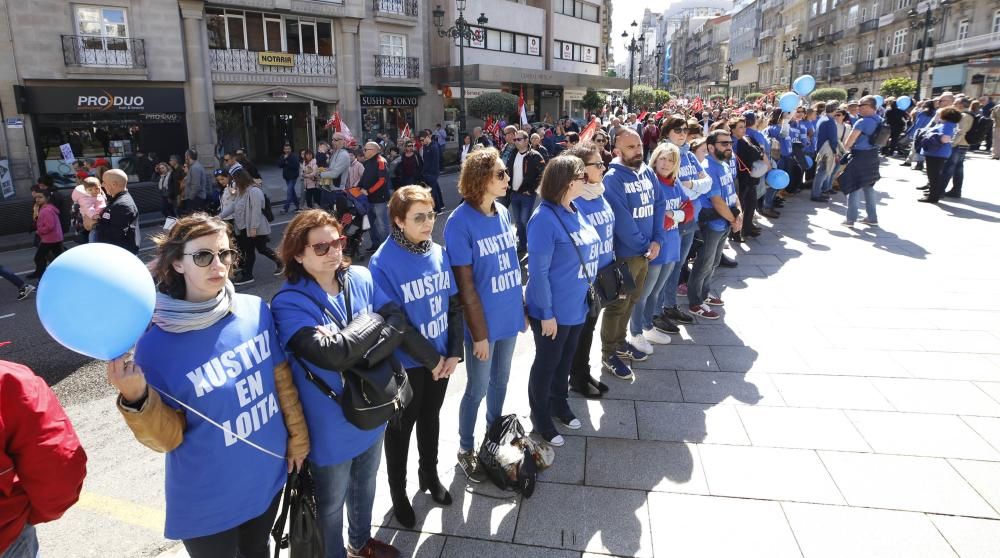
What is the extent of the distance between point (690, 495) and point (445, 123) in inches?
1140

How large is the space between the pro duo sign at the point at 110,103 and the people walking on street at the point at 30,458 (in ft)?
69.4

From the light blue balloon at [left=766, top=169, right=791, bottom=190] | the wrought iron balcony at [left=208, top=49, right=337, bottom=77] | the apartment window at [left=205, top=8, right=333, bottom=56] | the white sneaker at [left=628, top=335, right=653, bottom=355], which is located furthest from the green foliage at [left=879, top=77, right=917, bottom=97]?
the white sneaker at [left=628, top=335, right=653, bottom=355]

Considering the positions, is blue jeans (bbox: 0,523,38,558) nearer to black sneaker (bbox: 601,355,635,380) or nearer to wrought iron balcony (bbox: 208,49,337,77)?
black sneaker (bbox: 601,355,635,380)

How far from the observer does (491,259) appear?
10.7 ft

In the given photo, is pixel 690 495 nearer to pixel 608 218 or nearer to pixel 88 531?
pixel 608 218

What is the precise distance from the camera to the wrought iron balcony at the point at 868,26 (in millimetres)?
45156

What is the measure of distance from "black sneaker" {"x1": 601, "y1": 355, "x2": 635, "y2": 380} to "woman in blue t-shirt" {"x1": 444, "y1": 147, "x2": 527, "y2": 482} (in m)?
1.58

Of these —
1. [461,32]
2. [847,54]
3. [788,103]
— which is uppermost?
[847,54]

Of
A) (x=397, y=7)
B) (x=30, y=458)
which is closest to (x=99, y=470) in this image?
(x=30, y=458)

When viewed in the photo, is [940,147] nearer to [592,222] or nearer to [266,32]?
[592,222]

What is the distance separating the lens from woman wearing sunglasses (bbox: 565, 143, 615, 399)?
395 centimetres

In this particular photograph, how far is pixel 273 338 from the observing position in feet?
7.36

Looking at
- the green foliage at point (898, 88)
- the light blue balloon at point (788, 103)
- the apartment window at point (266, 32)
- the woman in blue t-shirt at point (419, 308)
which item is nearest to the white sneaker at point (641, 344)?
the woman in blue t-shirt at point (419, 308)

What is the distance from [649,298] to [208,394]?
166 inches
